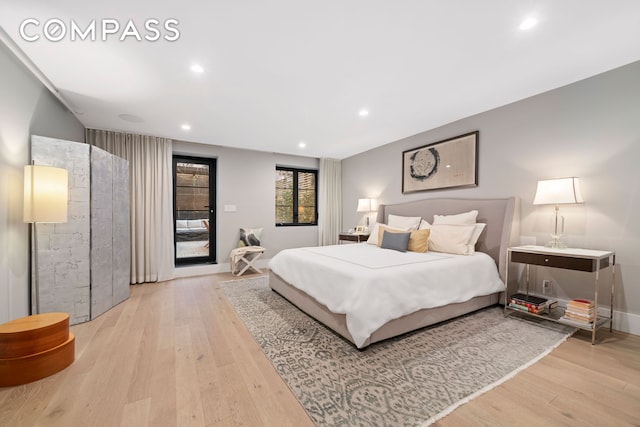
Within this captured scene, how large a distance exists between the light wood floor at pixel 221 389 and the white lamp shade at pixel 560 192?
4.00 ft

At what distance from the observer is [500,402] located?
146cm

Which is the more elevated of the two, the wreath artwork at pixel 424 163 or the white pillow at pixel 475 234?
the wreath artwork at pixel 424 163

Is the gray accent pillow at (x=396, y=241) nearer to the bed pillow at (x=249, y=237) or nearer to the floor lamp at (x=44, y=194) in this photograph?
the bed pillow at (x=249, y=237)

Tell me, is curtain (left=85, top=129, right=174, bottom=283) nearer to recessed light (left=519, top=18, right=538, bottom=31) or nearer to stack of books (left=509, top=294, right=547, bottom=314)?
recessed light (left=519, top=18, right=538, bottom=31)

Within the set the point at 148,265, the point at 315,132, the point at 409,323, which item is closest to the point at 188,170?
the point at 148,265

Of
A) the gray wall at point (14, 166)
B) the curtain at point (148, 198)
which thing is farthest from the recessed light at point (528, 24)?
the curtain at point (148, 198)

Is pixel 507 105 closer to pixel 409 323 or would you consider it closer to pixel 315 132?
pixel 315 132

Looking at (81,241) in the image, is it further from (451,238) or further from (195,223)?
(451,238)

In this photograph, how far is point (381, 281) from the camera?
→ 2037 mm

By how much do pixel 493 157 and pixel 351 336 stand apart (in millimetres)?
2848

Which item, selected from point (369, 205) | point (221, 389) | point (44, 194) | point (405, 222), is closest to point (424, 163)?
point (405, 222)

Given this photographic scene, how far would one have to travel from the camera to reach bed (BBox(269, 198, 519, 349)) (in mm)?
1974

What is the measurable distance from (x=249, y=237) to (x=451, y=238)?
3472 millimetres

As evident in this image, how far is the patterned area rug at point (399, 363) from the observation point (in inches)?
55.9
